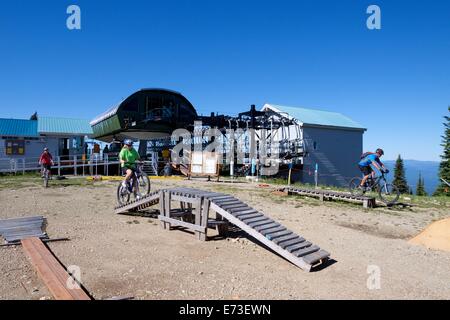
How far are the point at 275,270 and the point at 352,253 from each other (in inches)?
79.3

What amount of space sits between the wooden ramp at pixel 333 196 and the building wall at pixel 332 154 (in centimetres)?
1536

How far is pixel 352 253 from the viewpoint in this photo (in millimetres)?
6574

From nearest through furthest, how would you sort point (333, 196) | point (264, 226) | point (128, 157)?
point (264, 226) → point (128, 157) → point (333, 196)

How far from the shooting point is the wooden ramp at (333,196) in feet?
40.2

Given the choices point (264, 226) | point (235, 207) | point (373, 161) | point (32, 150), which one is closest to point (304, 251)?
point (264, 226)

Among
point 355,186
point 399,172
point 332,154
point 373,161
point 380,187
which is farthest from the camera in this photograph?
point 399,172

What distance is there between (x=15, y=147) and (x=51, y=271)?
26.2 metres

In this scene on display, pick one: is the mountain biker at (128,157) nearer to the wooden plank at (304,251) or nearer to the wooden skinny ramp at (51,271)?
the wooden skinny ramp at (51,271)

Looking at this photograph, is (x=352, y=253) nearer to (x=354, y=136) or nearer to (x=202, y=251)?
(x=202, y=251)

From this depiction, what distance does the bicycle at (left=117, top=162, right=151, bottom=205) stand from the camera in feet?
33.0

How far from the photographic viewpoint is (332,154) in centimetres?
3272

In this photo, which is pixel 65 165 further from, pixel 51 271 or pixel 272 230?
pixel 272 230

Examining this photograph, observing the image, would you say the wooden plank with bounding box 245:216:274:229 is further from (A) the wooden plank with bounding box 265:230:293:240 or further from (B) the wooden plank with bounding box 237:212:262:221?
(A) the wooden plank with bounding box 265:230:293:240
